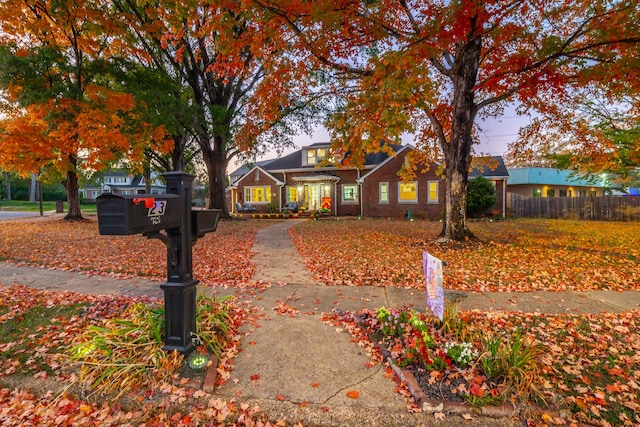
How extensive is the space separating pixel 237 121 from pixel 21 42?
10478mm

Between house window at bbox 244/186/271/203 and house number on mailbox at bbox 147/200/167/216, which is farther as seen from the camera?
house window at bbox 244/186/271/203

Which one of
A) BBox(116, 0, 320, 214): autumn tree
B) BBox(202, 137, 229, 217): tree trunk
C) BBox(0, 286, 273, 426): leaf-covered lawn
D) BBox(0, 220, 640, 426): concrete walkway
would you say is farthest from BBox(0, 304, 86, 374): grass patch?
BBox(202, 137, 229, 217): tree trunk

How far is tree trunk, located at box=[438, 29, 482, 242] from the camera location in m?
9.81

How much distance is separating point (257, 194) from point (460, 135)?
20.7m

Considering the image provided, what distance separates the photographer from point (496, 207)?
23484 mm

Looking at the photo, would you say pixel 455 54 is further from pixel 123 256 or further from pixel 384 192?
pixel 384 192

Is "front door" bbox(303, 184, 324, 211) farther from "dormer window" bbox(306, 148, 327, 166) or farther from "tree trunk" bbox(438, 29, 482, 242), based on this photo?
"tree trunk" bbox(438, 29, 482, 242)

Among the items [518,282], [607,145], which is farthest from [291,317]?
[607,145]

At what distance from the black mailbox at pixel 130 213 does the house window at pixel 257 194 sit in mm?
25339

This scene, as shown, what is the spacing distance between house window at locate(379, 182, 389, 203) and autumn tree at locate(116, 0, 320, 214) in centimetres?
783

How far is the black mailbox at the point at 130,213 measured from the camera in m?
2.26

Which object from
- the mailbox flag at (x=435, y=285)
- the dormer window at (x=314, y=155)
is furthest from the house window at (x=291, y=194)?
the mailbox flag at (x=435, y=285)

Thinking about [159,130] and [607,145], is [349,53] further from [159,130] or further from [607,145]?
[607,145]

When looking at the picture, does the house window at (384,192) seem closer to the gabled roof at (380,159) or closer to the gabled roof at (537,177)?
the gabled roof at (380,159)
